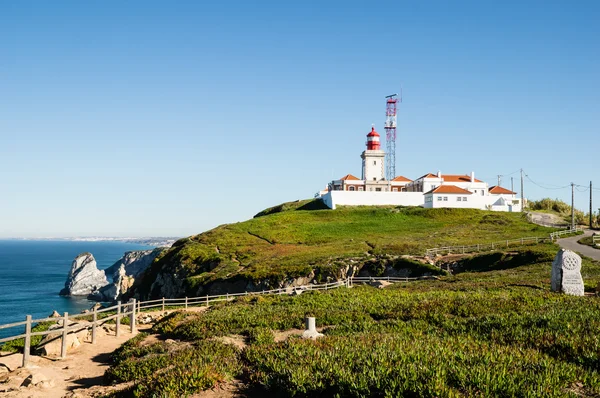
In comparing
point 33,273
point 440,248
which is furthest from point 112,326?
point 33,273

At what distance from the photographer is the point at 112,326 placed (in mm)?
21844

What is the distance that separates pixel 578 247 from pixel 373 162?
63474 mm

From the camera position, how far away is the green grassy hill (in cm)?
5546

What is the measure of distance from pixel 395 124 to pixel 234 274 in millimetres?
68144

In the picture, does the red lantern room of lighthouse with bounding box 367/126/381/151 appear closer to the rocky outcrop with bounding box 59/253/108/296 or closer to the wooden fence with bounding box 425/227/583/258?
the wooden fence with bounding box 425/227/583/258

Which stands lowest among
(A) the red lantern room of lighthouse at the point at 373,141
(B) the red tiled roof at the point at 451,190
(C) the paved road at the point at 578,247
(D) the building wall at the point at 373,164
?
(C) the paved road at the point at 578,247

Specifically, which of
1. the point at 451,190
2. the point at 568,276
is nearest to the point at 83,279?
the point at 451,190

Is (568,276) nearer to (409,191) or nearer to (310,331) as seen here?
(310,331)

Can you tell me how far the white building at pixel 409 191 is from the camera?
3738 inches

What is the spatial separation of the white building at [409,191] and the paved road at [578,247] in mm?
35192

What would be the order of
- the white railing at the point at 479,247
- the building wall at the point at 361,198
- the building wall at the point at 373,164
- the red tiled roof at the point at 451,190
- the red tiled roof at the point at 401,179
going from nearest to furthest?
1. the white railing at the point at 479,247
2. the red tiled roof at the point at 451,190
3. the building wall at the point at 361,198
4. the building wall at the point at 373,164
5. the red tiled roof at the point at 401,179

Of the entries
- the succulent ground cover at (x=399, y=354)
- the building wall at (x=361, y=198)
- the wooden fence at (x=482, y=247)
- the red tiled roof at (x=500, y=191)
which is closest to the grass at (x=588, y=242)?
the wooden fence at (x=482, y=247)

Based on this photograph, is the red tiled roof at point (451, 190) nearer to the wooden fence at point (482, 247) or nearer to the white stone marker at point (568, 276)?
the wooden fence at point (482, 247)

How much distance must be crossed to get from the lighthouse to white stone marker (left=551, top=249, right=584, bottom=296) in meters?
85.4
